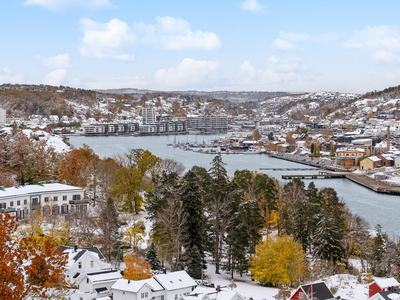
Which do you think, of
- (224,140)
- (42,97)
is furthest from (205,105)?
(224,140)

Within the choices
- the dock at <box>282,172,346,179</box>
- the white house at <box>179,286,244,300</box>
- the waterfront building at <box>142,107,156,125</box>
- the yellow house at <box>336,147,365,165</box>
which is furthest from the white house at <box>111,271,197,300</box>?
the waterfront building at <box>142,107,156,125</box>

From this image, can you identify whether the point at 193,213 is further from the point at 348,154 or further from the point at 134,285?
the point at 348,154

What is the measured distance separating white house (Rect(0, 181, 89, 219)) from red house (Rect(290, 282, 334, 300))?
6397 millimetres

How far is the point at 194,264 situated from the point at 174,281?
1337mm

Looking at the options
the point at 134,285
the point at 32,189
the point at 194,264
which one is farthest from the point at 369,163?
the point at 134,285

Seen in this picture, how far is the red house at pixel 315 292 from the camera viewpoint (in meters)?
7.04

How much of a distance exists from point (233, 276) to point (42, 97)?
6848cm

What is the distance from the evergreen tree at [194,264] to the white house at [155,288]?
107 centimetres

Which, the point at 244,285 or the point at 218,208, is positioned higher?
the point at 218,208

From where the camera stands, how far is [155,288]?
7387 millimetres

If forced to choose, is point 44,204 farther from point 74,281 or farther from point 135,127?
point 135,127

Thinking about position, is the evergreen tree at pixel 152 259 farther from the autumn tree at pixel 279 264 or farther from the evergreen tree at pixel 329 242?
the evergreen tree at pixel 329 242

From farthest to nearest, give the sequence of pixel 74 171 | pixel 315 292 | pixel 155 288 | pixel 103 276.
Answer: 1. pixel 74 171
2. pixel 103 276
3. pixel 155 288
4. pixel 315 292

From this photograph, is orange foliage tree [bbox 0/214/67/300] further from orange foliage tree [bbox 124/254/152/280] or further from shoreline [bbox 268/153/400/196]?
shoreline [bbox 268/153/400/196]
